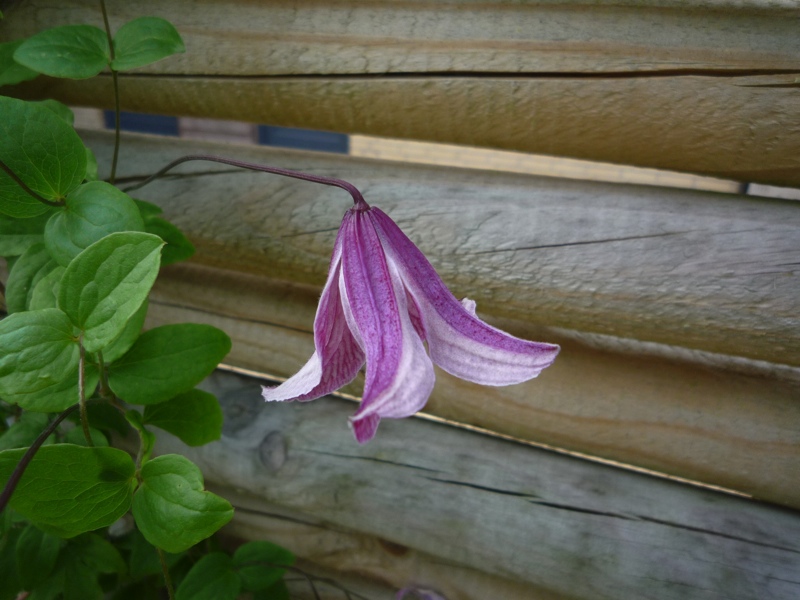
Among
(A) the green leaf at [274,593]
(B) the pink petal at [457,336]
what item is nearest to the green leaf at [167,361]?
(B) the pink petal at [457,336]

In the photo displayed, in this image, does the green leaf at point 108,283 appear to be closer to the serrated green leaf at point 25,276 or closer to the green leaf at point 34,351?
the green leaf at point 34,351

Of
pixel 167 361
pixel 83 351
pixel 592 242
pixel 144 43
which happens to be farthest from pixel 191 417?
pixel 592 242

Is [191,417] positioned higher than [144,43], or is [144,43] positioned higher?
[144,43]

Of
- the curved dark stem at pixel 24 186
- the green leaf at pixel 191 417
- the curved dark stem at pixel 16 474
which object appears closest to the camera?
the curved dark stem at pixel 16 474

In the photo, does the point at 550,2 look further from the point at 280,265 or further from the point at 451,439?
the point at 451,439

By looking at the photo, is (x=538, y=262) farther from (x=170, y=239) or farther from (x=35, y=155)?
(x=35, y=155)

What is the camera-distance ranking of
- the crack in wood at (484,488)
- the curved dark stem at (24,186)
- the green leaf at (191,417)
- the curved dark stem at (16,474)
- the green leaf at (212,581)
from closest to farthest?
the curved dark stem at (16,474)
the curved dark stem at (24,186)
the green leaf at (191,417)
the green leaf at (212,581)
the crack in wood at (484,488)

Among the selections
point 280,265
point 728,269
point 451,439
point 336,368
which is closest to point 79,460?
point 336,368
